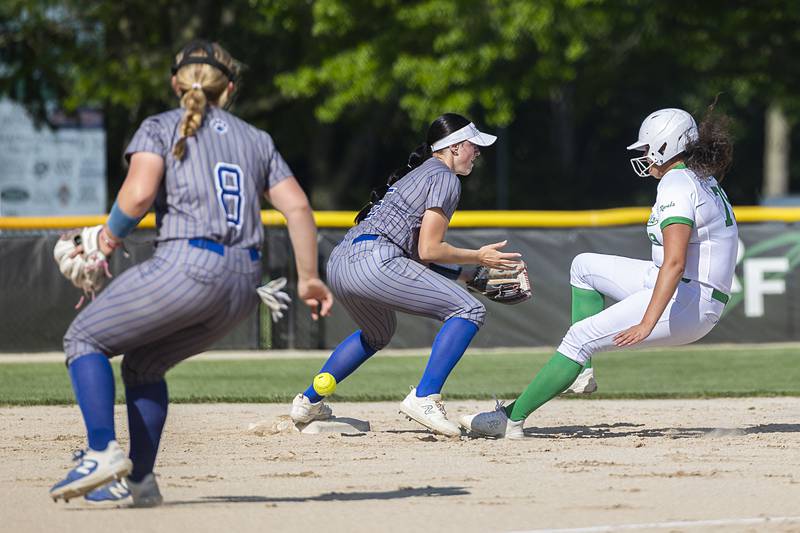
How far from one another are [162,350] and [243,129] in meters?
0.91

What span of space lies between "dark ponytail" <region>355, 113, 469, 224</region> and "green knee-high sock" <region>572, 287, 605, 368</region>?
1.14 metres

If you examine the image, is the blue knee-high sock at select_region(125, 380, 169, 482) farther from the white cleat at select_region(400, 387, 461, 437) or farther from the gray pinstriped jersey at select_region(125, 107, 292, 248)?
the white cleat at select_region(400, 387, 461, 437)

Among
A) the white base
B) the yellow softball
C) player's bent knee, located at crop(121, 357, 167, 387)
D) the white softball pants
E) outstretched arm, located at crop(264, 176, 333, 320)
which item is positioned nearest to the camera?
outstretched arm, located at crop(264, 176, 333, 320)

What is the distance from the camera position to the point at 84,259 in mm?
5336

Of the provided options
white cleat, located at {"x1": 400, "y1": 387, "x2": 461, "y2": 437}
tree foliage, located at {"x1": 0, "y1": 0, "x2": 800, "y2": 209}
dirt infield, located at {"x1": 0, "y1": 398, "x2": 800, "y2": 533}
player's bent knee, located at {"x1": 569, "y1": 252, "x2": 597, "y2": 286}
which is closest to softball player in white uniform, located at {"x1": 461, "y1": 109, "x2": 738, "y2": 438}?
white cleat, located at {"x1": 400, "y1": 387, "x2": 461, "y2": 437}

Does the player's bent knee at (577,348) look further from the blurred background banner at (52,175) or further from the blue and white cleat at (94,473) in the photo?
the blurred background banner at (52,175)

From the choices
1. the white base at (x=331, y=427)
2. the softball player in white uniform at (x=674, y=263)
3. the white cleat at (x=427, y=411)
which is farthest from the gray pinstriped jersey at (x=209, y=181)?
the white base at (x=331, y=427)

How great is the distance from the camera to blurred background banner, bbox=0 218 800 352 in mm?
14789

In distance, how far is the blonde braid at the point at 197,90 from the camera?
518 centimetres

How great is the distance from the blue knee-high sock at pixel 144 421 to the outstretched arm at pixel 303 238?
0.73m

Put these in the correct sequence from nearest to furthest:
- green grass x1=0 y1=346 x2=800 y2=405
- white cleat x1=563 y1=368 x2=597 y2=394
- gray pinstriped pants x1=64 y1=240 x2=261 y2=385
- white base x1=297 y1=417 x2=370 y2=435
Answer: gray pinstriped pants x1=64 y1=240 x2=261 y2=385, white cleat x1=563 y1=368 x2=597 y2=394, white base x1=297 y1=417 x2=370 y2=435, green grass x1=0 y1=346 x2=800 y2=405

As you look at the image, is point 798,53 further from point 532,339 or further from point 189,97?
point 189,97

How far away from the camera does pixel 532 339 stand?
50.4 ft

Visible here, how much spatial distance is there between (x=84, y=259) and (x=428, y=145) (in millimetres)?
2912
